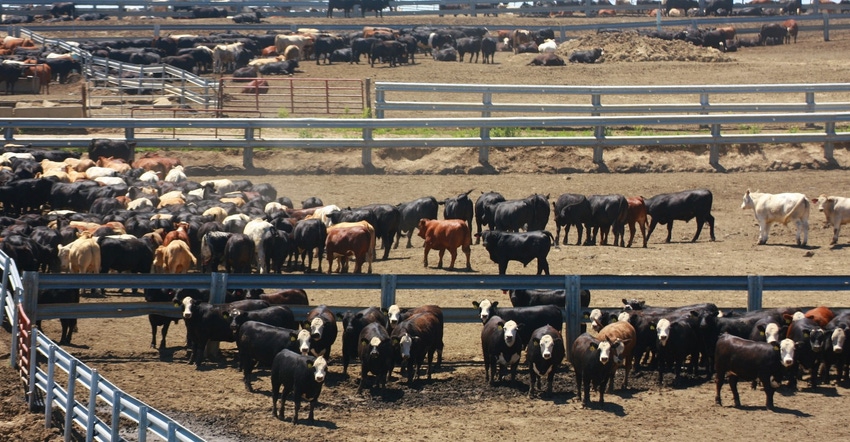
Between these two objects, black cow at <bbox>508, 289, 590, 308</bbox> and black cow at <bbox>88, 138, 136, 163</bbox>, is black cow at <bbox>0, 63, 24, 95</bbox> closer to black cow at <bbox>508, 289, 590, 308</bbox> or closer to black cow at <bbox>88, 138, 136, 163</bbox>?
black cow at <bbox>88, 138, 136, 163</bbox>

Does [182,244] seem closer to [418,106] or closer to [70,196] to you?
[70,196]

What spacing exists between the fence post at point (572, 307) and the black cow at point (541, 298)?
704mm

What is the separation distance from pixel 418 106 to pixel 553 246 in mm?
10467

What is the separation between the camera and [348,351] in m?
14.2

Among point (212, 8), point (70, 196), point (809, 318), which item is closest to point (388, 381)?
point (809, 318)

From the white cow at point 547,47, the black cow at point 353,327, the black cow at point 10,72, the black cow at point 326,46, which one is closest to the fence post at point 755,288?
the black cow at point 353,327

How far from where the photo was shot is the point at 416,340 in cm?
1371

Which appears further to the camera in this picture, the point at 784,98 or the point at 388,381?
the point at 784,98

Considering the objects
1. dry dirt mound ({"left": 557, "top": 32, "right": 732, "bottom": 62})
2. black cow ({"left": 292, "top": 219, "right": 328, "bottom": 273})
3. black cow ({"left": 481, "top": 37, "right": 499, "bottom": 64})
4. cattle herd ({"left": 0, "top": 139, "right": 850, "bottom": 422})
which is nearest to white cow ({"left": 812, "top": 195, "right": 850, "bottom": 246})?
cattle herd ({"left": 0, "top": 139, "right": 850, "bottom": 422})

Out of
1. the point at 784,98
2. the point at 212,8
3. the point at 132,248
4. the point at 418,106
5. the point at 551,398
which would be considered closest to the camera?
the point at 551,398

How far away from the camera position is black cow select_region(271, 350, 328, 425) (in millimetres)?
12312

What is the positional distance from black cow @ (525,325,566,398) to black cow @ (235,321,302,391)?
→ 2549mm

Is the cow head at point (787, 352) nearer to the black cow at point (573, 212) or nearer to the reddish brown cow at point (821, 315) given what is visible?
the reddish brown cow at point (821, 315)

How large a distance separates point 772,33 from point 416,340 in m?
41.5
